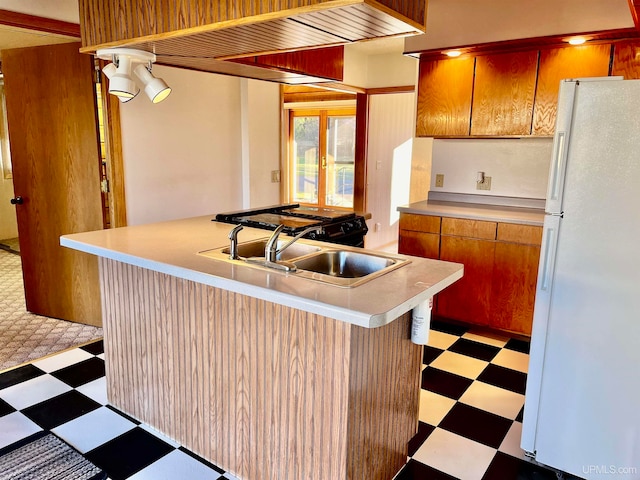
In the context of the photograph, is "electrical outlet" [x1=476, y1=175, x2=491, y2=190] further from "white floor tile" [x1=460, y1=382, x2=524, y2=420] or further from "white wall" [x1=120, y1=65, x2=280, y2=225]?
"white wall" [x1=120, y1=65, x2=280, y2=225]

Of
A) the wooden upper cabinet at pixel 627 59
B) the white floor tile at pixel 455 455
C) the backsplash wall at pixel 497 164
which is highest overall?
the wooden upper cabinet at pixel 627 59

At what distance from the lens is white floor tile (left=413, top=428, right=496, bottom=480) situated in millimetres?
2027

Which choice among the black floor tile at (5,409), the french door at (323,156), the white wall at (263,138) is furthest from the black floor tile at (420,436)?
the french door at (323,156)

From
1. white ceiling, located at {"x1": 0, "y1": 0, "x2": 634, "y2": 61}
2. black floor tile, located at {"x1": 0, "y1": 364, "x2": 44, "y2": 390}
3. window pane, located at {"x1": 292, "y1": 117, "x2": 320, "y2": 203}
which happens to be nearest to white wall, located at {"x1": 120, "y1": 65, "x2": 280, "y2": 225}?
white ceiling, located at {"x1": 0, "y1": 0, "x2": 634, "y2": 61}

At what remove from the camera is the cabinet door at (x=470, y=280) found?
334 cm

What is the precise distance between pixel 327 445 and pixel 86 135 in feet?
9.02

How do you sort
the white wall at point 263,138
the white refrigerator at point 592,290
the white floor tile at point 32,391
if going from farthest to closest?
the white wall at point 263,138
the white floor tile at point 32,391
the white refrigerator at point 592,290

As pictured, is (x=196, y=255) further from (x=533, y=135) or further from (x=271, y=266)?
(x=533, y=135)

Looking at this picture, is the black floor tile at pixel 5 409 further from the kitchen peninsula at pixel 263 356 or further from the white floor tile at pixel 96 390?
the kitchen peninsula at pixel 263 356

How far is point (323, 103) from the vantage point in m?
8.40

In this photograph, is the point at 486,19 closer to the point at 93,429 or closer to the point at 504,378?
the point at 504,378

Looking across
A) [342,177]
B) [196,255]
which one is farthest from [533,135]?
[342,177]

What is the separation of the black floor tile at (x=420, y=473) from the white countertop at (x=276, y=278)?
85cm

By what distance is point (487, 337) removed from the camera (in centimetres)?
347
